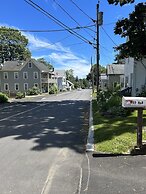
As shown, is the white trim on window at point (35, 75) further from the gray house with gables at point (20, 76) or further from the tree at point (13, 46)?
the tree at point (13, 46)

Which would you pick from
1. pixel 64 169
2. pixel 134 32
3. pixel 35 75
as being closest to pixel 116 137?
pixel 64 169

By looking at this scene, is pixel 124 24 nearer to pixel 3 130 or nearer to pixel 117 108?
pixel 117 108

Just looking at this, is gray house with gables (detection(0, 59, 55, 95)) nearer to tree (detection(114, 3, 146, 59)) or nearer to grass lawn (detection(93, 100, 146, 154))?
tree (detection(114, 3, 146, 59))

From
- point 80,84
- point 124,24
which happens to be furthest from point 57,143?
point 80,84

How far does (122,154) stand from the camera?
743 centimetres

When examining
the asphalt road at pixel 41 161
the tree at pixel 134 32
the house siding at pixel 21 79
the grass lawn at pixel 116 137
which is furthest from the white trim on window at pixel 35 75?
the grass lawn at pixel 116 137

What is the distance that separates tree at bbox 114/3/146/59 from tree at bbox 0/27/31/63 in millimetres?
70541

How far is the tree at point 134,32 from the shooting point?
19259 mm

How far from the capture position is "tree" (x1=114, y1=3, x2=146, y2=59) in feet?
63.2

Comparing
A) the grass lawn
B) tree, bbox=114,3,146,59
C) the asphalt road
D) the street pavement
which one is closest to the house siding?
tree, bbox=114,3,146,59

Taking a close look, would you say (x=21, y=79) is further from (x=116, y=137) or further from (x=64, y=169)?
(x=64, y=169)

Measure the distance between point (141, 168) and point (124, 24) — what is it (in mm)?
16071

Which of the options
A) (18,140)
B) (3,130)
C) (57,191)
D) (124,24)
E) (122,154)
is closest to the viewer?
(57,191)

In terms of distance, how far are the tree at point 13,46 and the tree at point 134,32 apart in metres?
70.5
